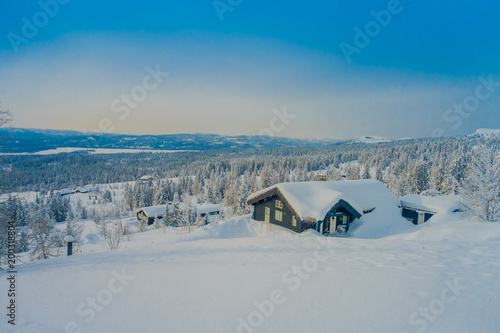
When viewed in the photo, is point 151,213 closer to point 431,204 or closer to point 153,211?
point 153,211

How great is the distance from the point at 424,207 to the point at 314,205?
12.1 m

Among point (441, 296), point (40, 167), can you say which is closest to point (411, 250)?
point (441, 296)

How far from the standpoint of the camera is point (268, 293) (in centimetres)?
557

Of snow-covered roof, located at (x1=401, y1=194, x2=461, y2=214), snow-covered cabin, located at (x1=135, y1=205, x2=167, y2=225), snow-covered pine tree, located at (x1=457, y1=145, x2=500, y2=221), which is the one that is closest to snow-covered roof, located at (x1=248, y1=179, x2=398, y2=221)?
snow-covered roof, located at (x1=401, y1=194, x2=461, y2=214)

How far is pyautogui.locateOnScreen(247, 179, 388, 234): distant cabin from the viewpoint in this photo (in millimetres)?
18344

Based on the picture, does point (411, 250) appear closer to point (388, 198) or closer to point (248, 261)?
point (248, 261)

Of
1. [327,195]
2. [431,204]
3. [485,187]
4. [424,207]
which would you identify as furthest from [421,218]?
[327,195]

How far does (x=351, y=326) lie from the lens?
14.4 ft

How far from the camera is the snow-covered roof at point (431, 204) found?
822 inches

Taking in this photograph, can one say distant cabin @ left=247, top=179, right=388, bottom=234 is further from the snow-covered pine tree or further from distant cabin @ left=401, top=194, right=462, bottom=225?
the snow-covered pine tree

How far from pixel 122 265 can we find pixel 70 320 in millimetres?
2643

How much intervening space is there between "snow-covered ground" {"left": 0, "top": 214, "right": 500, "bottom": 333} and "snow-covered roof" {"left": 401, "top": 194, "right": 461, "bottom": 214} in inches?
610

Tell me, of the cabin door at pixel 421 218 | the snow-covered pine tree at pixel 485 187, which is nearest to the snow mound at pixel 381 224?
the cabin door at pixel 421 218

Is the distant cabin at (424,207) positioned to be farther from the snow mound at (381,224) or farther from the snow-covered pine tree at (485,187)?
the snow-covered pine tree at (485,187)
